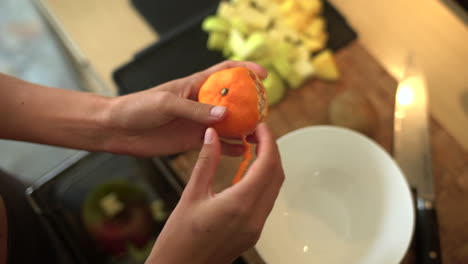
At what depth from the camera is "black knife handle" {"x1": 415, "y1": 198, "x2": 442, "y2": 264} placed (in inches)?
32.7

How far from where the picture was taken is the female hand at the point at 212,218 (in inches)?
22.1

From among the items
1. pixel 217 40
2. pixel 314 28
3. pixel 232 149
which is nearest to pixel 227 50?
pixel 217 40

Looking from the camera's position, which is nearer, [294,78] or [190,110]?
[190,110]

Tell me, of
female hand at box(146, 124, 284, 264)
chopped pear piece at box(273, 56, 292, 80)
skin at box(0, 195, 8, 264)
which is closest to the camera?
female hand at box(146, 124, 284, 264)

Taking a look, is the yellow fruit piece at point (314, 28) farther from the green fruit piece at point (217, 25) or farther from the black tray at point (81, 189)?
the black tray at point (81, 189)

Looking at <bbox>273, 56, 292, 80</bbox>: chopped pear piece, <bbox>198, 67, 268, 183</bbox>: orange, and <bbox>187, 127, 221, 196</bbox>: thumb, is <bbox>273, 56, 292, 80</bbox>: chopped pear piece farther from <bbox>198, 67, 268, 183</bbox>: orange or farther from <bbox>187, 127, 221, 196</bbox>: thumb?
<bbox>187, 127, 221, 196</bbox>: thumb

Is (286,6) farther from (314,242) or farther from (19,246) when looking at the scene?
(19,246)

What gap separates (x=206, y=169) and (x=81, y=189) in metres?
0.55

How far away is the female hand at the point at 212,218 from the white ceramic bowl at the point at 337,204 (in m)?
0.22

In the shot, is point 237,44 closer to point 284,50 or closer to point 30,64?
point 284,50

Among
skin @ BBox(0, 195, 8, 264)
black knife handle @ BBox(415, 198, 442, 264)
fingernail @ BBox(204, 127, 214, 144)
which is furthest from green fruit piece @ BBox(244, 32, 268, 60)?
skin @ BBox(0, 195, 8, 264)

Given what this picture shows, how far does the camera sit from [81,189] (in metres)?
0.99

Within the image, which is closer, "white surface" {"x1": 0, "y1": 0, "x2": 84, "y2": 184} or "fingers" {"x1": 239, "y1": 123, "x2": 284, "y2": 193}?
"fingers" {"x1": 239, "y1": 123, "x2": 284, "y2": 193}

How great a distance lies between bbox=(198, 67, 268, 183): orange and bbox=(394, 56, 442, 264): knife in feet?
1.62
